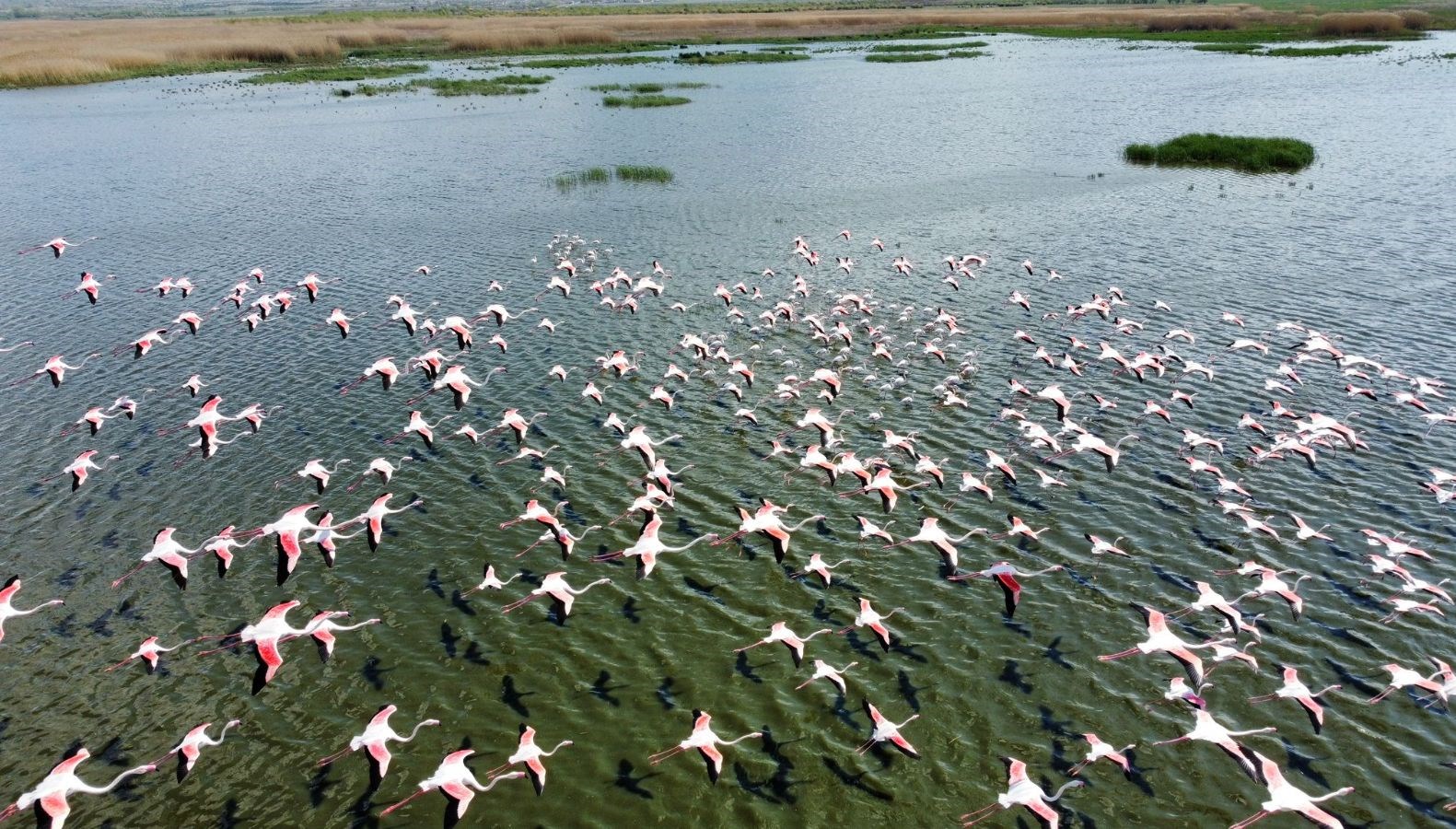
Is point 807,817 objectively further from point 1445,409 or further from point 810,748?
point 1445,409

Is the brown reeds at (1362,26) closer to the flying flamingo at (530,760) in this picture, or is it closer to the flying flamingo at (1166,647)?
the flying flamingo at (1166,647)

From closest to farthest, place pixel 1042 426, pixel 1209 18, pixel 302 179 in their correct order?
1. pixel 1042 426
2. pixel 302 179
3. pixel 1209 18

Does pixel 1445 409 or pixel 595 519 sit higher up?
pixel 1445 409

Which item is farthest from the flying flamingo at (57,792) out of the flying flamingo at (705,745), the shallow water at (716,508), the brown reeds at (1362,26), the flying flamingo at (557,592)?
the brown reeds at (1362,26)

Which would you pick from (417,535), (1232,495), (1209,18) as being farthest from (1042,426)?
(1209,18)

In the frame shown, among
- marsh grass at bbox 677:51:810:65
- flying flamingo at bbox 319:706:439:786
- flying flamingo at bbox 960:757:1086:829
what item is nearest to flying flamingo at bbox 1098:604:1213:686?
flying flamingo at bbox 960:757:1086:829

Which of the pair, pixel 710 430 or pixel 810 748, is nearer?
pixel 810 748

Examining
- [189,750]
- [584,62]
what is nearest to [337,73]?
[584,62]
